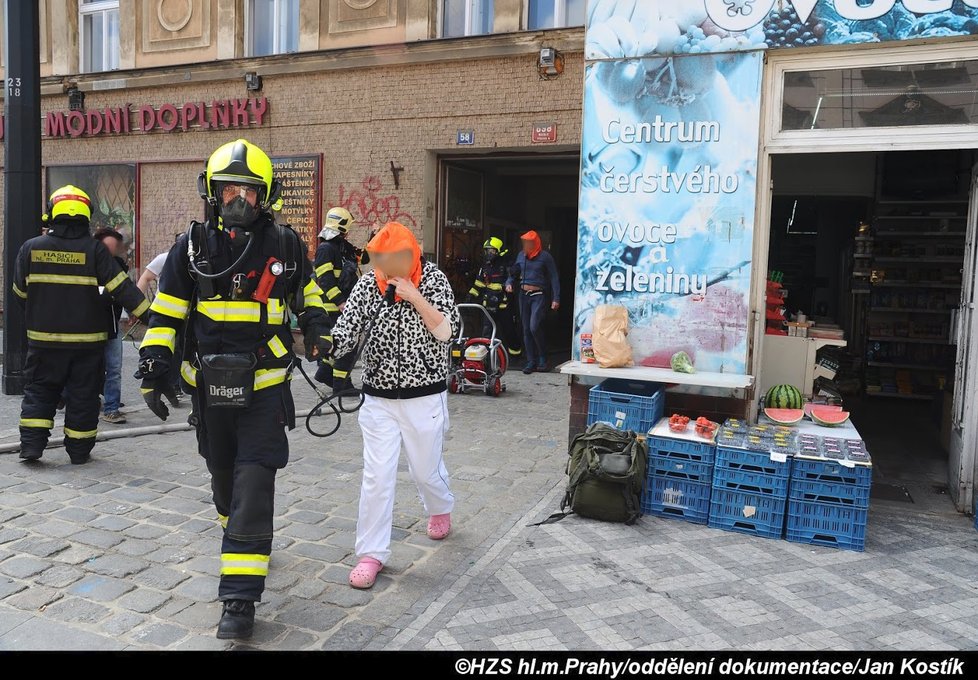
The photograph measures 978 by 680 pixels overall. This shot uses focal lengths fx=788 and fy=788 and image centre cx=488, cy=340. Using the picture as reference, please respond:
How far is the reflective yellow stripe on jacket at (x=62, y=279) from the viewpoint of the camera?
252 inches

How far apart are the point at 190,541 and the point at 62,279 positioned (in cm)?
284

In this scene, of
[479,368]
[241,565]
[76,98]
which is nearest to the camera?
[241,565]

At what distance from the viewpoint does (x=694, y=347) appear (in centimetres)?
643

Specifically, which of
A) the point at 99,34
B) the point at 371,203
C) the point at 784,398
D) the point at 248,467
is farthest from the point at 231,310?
the point at 99,34

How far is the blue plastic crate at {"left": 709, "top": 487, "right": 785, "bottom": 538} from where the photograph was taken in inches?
208

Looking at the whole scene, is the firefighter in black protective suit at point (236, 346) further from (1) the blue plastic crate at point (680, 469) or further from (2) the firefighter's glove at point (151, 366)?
(1) the blue plastic crate at point (680, 469)

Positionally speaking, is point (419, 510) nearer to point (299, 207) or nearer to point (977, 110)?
point (977, 110)

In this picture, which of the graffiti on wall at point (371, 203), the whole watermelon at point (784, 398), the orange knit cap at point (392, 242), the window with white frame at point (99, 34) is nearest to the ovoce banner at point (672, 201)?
the whole watermelon at point (784, 398)

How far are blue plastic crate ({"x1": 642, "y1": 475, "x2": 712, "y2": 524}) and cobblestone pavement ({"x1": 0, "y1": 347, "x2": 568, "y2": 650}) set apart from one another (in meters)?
0.87

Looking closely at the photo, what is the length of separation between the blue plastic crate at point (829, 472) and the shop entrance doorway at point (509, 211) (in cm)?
760

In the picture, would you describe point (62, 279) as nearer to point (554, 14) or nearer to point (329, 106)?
point (329, 106)

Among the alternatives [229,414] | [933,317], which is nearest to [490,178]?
[933,317]

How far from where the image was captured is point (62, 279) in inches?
252

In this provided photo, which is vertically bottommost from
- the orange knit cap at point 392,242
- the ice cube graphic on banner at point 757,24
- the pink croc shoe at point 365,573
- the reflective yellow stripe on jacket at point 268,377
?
the pink croc shoe at point 365,573
